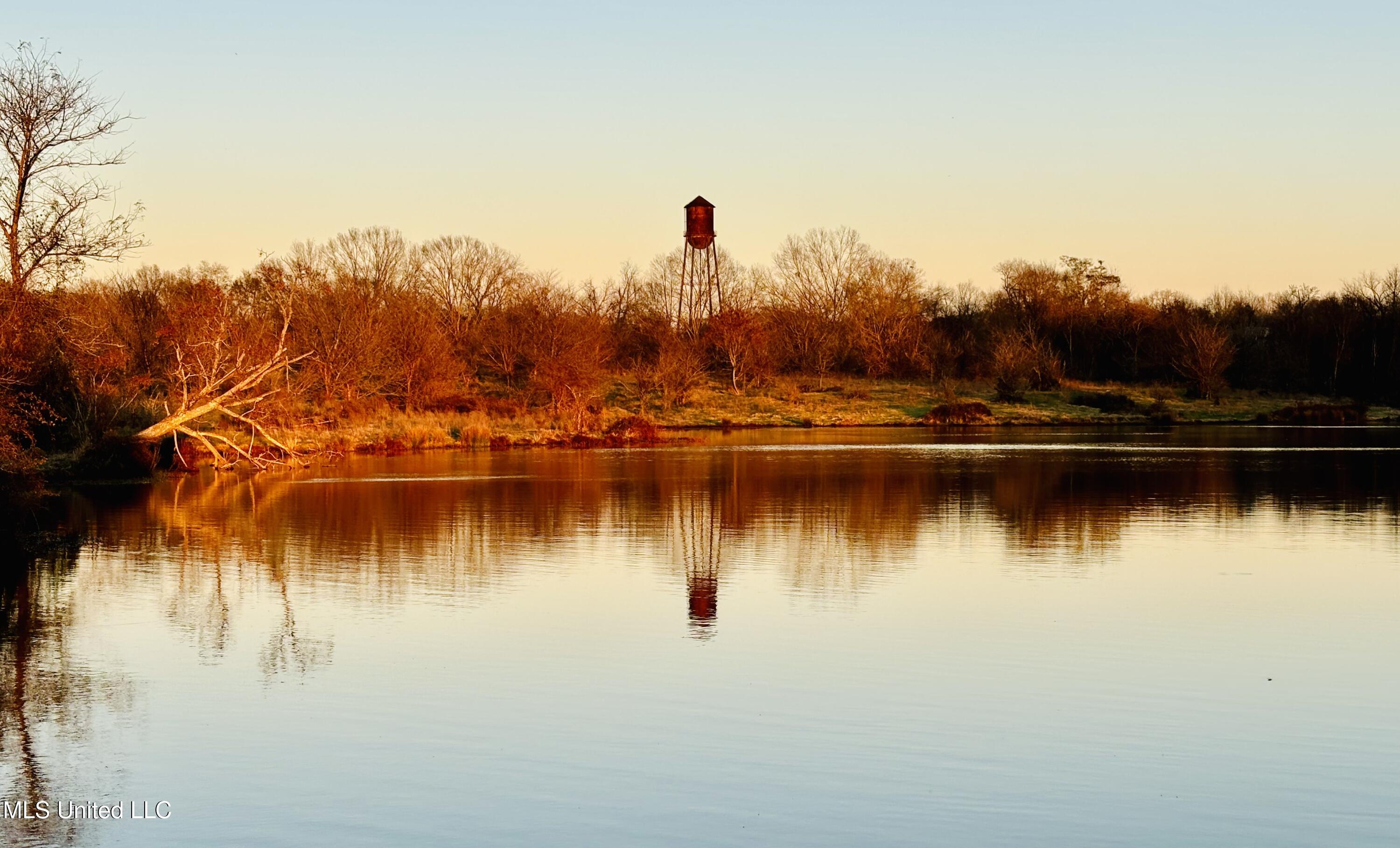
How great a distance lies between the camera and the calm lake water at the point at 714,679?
817 cm

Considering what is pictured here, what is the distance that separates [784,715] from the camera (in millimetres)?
10359

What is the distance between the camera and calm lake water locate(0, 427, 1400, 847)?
8172 millimetres

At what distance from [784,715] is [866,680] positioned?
53.1 inches

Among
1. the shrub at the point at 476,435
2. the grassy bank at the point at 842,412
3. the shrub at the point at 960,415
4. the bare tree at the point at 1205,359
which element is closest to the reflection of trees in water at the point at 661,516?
the shrub at the point at 476,435

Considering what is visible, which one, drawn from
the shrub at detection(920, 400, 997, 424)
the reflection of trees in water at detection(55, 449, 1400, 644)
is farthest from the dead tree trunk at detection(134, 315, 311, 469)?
the shrub at detection(920, 400, 997, 424)

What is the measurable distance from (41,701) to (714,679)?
17.3ft

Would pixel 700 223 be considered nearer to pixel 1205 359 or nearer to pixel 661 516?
pixel 1205 359

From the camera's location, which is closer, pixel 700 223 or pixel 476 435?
pixel 476 435

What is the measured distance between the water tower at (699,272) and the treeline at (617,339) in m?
0.65

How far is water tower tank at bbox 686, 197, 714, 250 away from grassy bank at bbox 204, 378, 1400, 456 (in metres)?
8.21

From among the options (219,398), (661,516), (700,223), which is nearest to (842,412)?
(700,223)

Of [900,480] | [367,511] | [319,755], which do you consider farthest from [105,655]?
[900,480]

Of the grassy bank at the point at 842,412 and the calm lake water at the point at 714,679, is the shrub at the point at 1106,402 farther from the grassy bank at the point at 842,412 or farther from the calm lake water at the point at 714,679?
the calm lake water at the point at 714,679

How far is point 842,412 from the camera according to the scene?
236 feet
